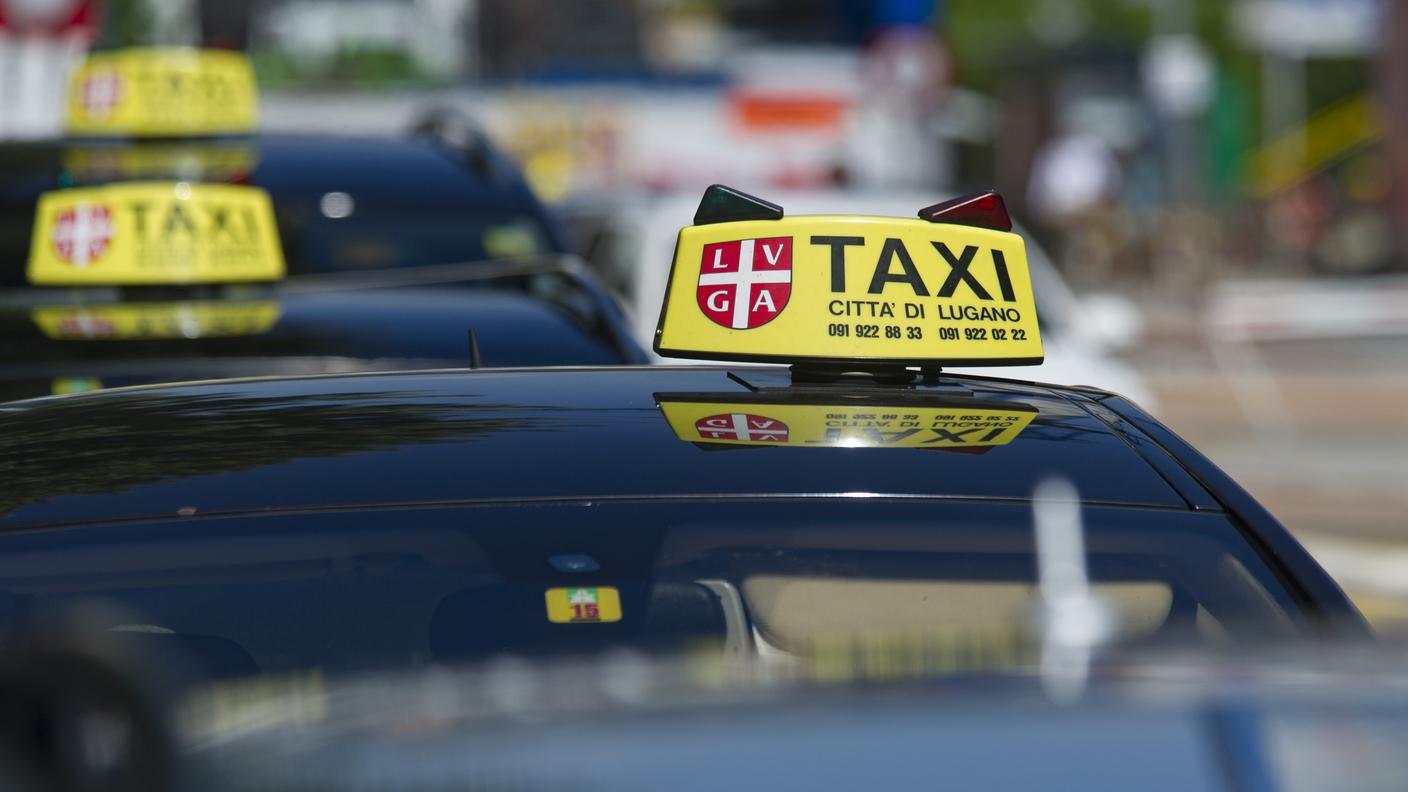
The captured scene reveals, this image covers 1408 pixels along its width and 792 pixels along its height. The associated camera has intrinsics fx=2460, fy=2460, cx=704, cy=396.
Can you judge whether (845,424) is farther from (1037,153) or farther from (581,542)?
(1037,153)

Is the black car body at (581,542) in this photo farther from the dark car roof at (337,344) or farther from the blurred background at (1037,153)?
the dark car roof at (337,344)

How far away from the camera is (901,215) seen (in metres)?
7.49

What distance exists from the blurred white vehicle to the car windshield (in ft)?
→ 14.9

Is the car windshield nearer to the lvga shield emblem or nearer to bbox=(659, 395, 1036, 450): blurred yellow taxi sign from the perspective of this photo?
bbox=(659, 395, 1036, 450): blurred yellow taxi sign

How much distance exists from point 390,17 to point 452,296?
36.1 meters

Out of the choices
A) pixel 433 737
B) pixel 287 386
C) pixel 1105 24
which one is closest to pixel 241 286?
pixel 287 386

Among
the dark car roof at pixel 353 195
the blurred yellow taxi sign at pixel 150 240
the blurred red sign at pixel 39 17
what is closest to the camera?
the blurred yellow taxi sign at pixel 150 240

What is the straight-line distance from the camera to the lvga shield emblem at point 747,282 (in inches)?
125

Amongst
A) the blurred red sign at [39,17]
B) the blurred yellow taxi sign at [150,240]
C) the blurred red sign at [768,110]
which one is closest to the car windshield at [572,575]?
the blurred yellow taxi sign at [150,240]

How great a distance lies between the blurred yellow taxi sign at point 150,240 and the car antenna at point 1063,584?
2.99 metres

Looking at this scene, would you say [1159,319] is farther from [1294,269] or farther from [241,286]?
[241,286]

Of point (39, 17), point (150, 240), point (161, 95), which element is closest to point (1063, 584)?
point (150, 240)

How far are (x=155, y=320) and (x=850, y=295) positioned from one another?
2.05 m

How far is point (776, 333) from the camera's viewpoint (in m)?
3.16
